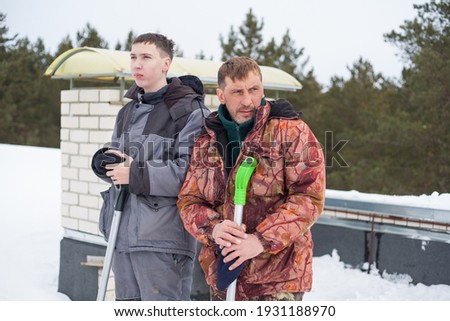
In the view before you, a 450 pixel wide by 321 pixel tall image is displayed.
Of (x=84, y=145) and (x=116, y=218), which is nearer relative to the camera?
(x=116, y=218)

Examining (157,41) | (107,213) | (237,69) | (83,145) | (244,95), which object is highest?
(157,41)

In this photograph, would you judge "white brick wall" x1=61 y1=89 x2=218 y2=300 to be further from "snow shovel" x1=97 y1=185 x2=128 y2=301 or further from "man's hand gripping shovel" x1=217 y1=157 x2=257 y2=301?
"man's hand gripping shovel" x1=217 y1=157 x2=257 y2=301

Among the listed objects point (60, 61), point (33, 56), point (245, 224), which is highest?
point (33, 56)

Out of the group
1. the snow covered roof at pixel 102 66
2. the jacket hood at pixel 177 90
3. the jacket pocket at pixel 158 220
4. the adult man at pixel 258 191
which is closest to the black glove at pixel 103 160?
the jacket pocket at pixel 158 220

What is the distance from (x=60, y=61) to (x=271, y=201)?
11.8ft

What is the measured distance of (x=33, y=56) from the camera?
81.9ft

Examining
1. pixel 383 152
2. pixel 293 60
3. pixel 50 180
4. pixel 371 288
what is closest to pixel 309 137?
pixel 371 288

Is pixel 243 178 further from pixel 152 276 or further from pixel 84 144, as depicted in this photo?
pixel 84 144

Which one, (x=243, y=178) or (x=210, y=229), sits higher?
(x=243, y=178)

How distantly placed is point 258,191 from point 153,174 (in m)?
0.59

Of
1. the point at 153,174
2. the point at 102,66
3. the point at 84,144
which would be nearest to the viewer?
the point at 153,174

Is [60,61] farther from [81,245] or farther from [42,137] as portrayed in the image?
[42,137]

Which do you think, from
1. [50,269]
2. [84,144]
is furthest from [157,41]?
[50,269]

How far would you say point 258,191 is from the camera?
2.28m
